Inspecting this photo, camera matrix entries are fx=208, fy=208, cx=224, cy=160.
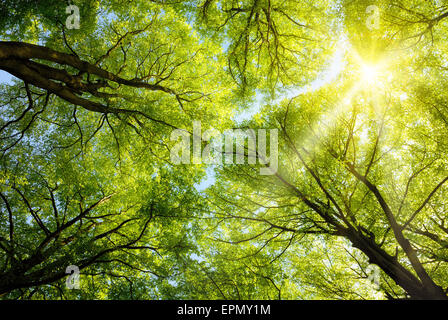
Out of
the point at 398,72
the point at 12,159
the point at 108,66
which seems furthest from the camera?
the point at 108,66

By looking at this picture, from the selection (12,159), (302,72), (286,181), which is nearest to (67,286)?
(12,159)

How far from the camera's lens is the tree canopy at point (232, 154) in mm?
5160

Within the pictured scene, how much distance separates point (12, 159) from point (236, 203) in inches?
294

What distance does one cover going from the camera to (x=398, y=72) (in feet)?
18.8

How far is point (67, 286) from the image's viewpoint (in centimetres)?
638

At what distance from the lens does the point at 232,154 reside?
22.6 feet

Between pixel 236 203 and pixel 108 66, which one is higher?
pixel 108 66

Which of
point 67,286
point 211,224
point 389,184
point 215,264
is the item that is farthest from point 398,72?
point 67,286

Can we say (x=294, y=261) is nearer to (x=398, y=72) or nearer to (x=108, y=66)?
(x=398, y=72)

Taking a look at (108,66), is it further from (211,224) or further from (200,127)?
(211,224)

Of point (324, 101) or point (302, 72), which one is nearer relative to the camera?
point (324, 101)

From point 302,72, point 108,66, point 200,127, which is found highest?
point 108,66

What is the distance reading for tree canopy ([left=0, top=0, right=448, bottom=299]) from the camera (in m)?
5.16

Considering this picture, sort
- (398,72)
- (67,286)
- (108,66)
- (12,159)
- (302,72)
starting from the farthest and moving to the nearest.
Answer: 1. (108,66)
2. (302,72)
3. (12,159)
4. (67,286)
5. (398,72)
